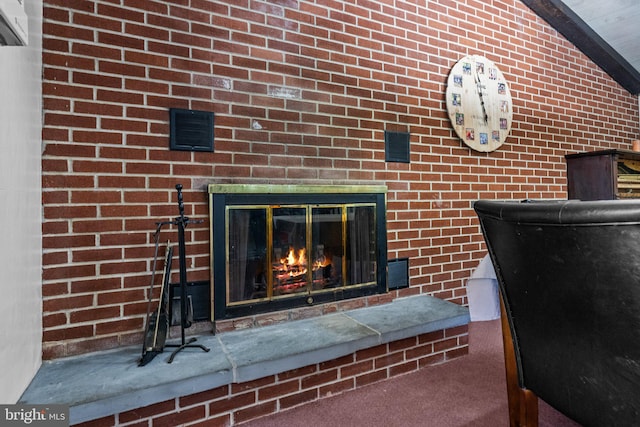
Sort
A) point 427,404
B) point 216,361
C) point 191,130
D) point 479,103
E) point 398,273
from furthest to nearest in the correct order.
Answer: point 479,103, point 398,273, point 191,130, point 427,404, point 216,361

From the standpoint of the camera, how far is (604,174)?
118 inches

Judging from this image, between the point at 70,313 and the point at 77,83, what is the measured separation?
0.99 meters

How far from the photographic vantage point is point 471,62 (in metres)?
2.63

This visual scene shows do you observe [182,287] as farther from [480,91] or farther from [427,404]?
[480,91]

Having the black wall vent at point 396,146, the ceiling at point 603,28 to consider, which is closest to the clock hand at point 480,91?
the black wall vent at point 396,146

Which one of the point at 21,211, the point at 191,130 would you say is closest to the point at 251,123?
the point at 191,130

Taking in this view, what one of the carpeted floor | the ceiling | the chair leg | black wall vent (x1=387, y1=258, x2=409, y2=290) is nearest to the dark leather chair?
the chair leg

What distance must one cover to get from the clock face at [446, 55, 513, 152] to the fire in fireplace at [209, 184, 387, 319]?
36.3 inches

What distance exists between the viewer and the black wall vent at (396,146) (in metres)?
2.29

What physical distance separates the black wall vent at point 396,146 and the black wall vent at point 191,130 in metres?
1.10

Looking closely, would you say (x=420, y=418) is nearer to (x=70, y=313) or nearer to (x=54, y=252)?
(x=70, y=313)

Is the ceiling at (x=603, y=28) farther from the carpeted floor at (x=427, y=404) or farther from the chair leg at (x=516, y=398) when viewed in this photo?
the chair leg at (x=516, y=398)

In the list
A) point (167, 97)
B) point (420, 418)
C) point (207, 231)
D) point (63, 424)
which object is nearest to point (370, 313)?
point (420, 418)

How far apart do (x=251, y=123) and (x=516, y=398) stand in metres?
1.65
